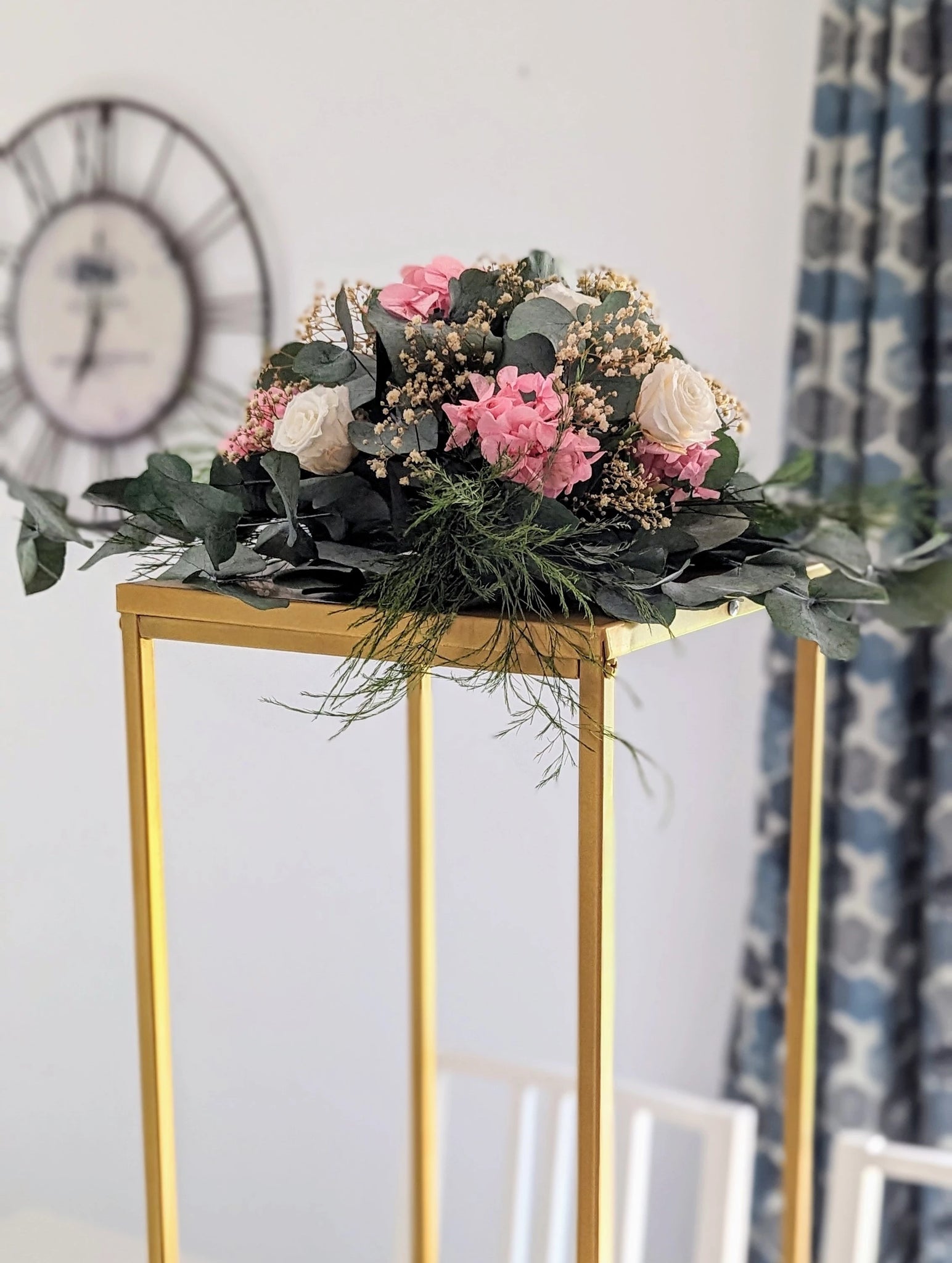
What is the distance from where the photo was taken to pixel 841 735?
1647 millimetres

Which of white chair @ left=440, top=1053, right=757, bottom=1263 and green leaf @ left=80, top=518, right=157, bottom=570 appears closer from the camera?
green leaf @ left=80, top=518, right=157, bottom=570

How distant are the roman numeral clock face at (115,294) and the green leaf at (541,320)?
1.21 m

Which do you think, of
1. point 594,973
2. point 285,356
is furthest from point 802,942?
point 285,356

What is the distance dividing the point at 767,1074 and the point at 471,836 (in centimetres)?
58

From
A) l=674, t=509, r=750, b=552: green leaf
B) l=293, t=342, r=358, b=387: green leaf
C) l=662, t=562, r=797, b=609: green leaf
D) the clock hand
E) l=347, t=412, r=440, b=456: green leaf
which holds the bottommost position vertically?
l=662, t=562, r=797, b=609: green leaf

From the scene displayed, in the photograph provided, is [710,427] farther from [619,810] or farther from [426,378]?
[619,810]

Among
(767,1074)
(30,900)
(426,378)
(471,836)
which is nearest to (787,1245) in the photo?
(767,1074)

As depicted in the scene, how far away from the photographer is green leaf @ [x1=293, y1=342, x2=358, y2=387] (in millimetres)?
748

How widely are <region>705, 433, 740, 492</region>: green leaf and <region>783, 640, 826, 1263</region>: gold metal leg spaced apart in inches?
12.0

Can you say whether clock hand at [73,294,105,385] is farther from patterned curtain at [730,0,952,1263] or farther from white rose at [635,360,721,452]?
white rose at [635,360,721,452]

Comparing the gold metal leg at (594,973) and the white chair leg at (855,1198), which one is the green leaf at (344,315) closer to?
the gold metal leg at (594,973)

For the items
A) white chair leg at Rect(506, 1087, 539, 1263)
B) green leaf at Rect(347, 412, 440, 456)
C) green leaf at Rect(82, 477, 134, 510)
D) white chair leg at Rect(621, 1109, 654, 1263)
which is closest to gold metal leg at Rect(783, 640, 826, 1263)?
white chair leg at Rect(621, 1109, 654, 1263)

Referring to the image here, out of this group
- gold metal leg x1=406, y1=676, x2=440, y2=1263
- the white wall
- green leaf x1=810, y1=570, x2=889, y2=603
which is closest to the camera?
green leaf x1=810, y1=570, x2=889, y2=603

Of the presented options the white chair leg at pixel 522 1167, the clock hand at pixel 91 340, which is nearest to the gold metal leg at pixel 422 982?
the white chair leg at pixel 522 1167
